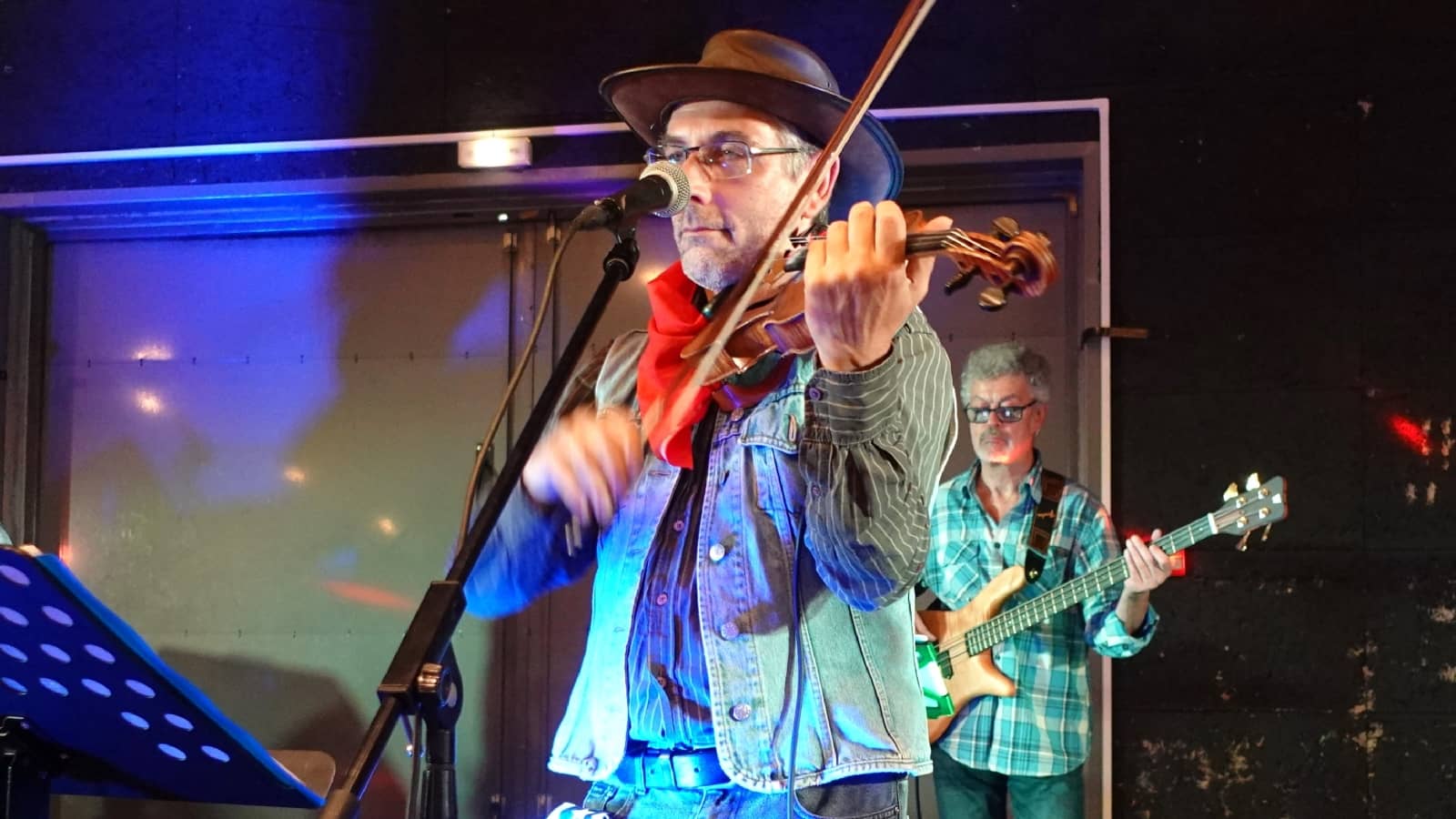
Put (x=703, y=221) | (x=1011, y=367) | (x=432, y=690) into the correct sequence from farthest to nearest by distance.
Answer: (x=1011, y=367) < (x=703, y=221) < (x=432, y=690)

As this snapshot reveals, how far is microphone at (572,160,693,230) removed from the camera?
1.57m

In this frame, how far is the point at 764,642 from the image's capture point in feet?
5.02

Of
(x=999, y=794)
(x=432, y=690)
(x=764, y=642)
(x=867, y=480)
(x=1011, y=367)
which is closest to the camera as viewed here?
(x=432, y=690)

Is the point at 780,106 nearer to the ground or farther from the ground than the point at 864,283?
farther from the ground

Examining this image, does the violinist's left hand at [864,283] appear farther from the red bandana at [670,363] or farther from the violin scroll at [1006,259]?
the red bandana at [670,363]

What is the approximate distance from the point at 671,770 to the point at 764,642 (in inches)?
7.3

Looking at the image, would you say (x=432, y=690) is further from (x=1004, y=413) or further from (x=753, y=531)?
(x=1004, y=413)

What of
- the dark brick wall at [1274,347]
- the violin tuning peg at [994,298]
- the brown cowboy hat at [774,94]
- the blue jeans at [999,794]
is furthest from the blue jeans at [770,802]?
the dark brick wall at [1274,347]

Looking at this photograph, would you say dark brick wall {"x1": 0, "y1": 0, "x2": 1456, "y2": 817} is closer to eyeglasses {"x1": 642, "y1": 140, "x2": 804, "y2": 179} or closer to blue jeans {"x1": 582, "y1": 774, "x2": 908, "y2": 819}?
eyeglasses {"x1": 642, "y1": 140, "x2": 804, "y2": 179}

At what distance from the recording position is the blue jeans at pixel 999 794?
3373mm

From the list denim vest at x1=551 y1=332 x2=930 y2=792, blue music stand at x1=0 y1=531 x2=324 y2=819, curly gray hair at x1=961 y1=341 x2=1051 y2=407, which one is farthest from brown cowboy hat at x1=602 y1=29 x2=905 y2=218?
curly gray hair at x1=961 y1=341 x2=1051 y2=407

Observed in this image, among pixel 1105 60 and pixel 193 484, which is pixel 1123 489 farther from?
pixel 193 484

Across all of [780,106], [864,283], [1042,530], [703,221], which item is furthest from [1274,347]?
[864,283]

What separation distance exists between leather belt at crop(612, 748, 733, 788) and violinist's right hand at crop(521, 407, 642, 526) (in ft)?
0.97
